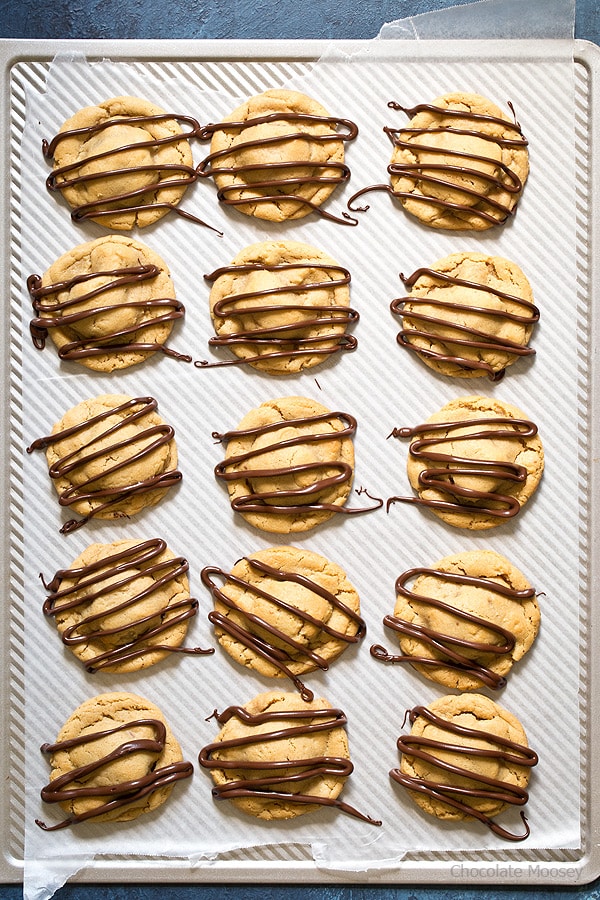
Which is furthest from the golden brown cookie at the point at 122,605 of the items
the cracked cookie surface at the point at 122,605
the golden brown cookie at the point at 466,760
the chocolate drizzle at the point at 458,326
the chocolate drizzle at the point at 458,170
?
the chocolate drizzle at the point at 458,170

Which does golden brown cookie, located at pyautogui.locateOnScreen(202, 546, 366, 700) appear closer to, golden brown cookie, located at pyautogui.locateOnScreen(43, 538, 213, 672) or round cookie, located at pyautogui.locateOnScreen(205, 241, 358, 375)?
golden brown cookie, located at pyautogui.locateOnScreen(43, 538, 213, 672)

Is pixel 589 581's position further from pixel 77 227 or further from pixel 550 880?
pixel 77 227

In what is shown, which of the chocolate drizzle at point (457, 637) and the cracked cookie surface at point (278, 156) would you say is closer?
the chocolate drizzle at point (457, 637)

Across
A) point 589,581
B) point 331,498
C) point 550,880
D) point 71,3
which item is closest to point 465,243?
point 331,498

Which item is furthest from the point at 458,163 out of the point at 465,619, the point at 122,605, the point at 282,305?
the point at 122,605

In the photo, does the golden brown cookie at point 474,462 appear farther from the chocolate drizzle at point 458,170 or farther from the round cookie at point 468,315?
the chocolate drizzle at point 458,170

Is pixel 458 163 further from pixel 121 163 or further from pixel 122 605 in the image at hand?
pixel 122 605
